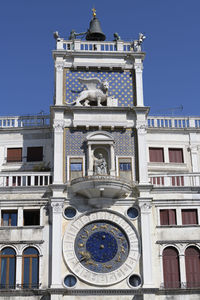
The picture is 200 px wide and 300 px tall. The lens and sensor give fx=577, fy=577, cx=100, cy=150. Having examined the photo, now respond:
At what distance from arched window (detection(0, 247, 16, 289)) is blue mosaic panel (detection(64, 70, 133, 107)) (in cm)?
970

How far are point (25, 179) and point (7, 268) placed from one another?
5.42m

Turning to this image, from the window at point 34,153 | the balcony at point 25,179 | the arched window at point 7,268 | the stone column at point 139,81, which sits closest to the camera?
the arched window at point 7,268

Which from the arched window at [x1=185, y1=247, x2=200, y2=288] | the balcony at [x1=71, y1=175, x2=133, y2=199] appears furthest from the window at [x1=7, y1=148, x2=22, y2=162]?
the arched window at [x1=185, y1=247, x2=200, y2=288]

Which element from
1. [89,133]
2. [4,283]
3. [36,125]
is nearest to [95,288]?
[4,283]

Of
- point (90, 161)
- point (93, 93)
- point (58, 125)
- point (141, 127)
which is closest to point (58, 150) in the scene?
point (58, 125)

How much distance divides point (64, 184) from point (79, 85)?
6626 mm

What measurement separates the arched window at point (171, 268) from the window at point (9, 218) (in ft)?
27.9

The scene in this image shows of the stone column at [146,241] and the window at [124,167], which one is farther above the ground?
the window at [124,167]

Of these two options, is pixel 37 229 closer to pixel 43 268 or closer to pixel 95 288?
pixel 43 268

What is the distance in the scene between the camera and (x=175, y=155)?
3672cm

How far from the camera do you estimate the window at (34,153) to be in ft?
118

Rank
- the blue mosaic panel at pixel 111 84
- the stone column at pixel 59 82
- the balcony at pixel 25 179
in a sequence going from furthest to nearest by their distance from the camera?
the blue mosaic panel at pixel 111 84, the stone column at pixel 59 82, the balcony at pixel 25 179

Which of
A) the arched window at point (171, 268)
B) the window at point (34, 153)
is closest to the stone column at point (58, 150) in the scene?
the window at point (34, 153)

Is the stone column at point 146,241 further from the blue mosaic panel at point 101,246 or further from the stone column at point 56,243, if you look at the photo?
the stone column at point 56,243
